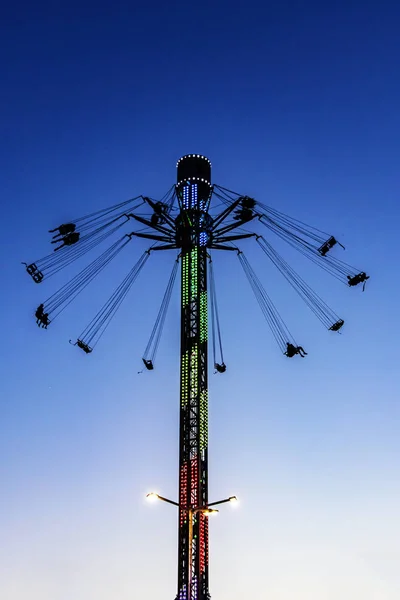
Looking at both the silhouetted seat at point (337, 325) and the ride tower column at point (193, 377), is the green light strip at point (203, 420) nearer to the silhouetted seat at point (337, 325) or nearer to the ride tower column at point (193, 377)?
the ride tower column at point (193, 377)

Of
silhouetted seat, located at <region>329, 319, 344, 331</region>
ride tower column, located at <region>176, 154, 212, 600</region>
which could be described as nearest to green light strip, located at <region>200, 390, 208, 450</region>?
ride tower column, located at <region>176, 154, 212, 600</region>

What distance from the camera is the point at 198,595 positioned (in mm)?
38594

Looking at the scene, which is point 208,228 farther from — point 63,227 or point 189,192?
point 63,227

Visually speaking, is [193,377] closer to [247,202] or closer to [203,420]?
[203,420]

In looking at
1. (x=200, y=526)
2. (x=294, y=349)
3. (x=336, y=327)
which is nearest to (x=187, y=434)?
(x=200, y=526)

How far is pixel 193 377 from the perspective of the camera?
43031 mm

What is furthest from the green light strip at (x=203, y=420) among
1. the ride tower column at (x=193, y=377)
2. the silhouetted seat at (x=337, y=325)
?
the silhouetted seat at (x=337, y=325)

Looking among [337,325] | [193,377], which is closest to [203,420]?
[193,377]

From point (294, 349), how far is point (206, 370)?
5430mm

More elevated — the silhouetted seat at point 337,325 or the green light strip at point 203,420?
the silhouetted seat at point 337,325

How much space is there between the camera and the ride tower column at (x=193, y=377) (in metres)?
39.5

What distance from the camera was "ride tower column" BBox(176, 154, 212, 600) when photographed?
3947 cm

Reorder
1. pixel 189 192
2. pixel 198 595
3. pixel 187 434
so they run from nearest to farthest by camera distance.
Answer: pixel 198 595, pixel 187 434, pixel 189 192

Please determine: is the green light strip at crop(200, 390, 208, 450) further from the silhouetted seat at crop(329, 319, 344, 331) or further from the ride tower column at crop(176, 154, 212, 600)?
the silhouetted seat at crop(329, 319, 344, 331)
